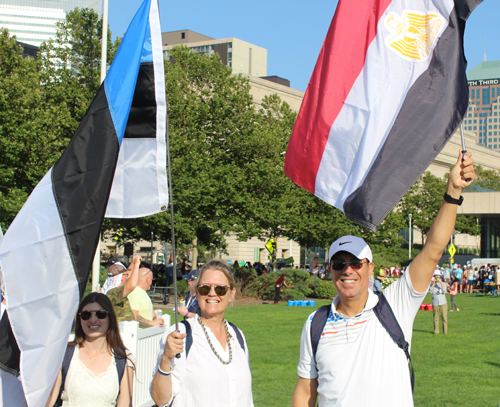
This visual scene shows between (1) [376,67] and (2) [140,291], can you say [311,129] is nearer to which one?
(1) [376,67]

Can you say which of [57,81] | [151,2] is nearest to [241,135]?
[57,81]

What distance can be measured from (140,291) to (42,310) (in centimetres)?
404

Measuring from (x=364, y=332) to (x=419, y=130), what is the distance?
5.18 ft

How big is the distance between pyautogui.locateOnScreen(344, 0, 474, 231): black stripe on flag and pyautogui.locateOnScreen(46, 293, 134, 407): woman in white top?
6.44ft

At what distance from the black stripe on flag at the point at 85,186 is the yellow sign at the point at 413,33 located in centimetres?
225

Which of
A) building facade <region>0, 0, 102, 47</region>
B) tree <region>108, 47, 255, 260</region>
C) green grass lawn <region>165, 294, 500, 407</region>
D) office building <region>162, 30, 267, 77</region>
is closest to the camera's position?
green grass lawn <region>165, 294, 500, 407</region>

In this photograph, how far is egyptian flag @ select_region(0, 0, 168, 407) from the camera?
397 cm

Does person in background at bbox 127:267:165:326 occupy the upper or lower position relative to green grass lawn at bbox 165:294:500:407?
upper

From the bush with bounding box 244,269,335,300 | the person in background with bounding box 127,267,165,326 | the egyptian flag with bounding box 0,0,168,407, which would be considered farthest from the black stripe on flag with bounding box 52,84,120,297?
the bush with bounding box 244,269,335,300

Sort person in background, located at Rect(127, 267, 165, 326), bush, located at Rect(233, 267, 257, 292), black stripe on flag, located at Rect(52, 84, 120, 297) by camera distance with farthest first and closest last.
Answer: bush, located at Rect(233, 267, 257, 292) → person in background, located at Rect(127, 267, 165, 326) → black stripe on flag, located at Rect(52, 84, 120, 297)

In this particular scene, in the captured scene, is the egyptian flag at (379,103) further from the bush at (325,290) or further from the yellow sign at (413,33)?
the bush at (325,290)

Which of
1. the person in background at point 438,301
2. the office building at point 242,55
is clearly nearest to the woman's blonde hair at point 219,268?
the person in background at point 438,301

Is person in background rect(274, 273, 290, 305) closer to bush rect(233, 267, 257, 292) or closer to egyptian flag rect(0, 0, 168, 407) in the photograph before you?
bush rect(233, 267, 257, 292)

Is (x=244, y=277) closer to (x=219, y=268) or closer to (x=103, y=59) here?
(x=103, y=59)
